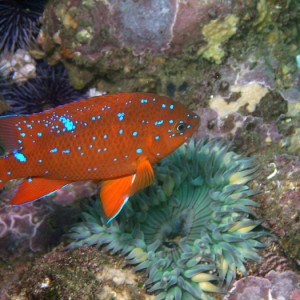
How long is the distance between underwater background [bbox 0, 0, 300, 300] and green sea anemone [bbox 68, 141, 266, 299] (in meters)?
0.01

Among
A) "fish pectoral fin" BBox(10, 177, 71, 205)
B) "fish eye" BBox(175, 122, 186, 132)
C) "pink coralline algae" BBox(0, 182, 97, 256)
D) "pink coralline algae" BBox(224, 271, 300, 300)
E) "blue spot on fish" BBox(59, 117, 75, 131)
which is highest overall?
"fish eye" BBox(175, 122, 186, 132)

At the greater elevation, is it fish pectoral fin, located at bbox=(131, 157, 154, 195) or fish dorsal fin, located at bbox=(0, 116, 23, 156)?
fish dorsal fin, located at bbox=(0, 116, 23, 156)

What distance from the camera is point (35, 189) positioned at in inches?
129

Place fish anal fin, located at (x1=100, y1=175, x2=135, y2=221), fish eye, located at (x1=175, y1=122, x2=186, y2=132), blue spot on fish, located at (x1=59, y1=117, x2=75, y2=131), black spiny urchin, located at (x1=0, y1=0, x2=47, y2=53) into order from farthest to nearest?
black spiny urchin, located at (x1=0, y1=0, x2=47, y2=53) < fish eye, located at (x1=175, y1=122, x2=186, y2=132) < blue spot on fish, located at (x1=59, y1=117, x2=75, y2=131) < fish anal fin, located at (x1=100, y1=175, x2=135, y2=221)

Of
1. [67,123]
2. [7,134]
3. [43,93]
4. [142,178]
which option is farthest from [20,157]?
[43,93]

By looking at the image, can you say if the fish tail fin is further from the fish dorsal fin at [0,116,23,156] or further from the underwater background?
the underwater background

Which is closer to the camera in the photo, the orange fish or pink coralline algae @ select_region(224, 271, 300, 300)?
the orange fish

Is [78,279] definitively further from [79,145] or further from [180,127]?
[180,127]

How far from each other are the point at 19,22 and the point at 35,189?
156 inches

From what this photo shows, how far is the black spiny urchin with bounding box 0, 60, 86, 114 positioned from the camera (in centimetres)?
570

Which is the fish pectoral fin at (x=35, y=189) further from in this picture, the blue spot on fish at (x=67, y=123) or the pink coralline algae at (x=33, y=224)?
the pink coralline algae at (x=33, y=224)

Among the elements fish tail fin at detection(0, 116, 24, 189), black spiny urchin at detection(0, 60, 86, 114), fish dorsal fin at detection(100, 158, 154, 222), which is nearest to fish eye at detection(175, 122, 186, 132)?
fish dorsal fin at detection(100, 158, 154, 222)

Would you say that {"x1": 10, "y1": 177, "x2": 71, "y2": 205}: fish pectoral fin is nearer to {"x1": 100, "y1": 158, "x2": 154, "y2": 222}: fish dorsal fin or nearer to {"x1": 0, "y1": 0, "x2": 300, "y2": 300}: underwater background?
{"x1": 100, "y1": 158, "x2": 154, "y2": 222}: fish dorsal fin

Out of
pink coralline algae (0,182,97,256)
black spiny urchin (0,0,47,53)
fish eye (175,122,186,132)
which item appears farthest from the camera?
black spiny urchin (0,0,47,53)
